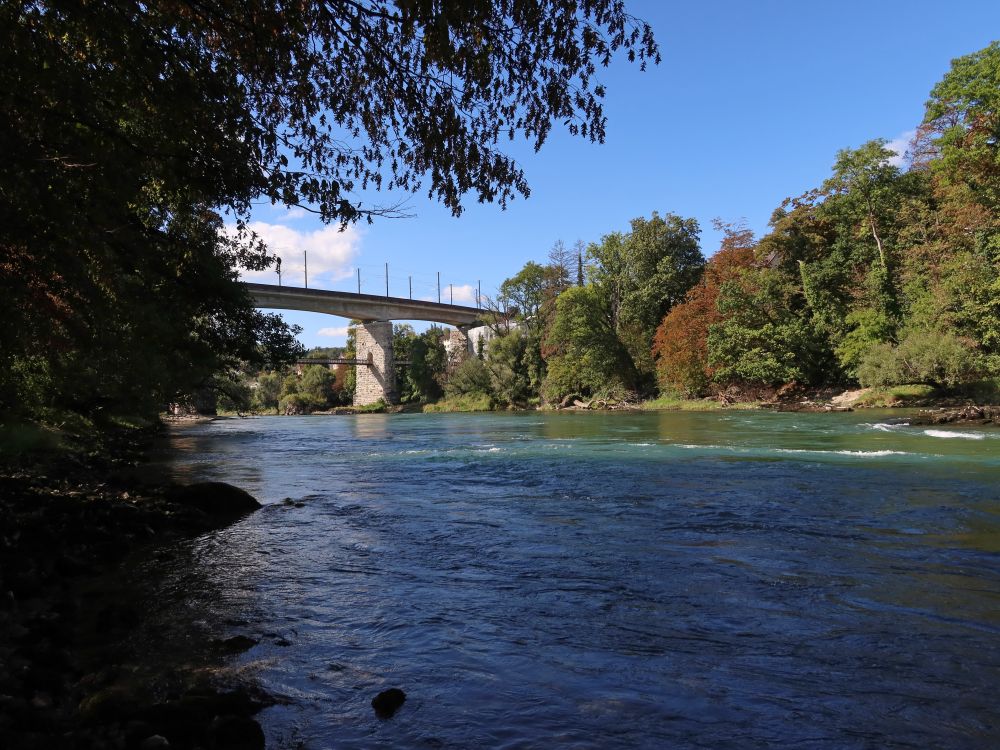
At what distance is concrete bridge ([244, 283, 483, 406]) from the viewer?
234 feet

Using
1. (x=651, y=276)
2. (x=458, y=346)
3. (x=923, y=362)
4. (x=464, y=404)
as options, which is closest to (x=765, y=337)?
(x=923, y=362)

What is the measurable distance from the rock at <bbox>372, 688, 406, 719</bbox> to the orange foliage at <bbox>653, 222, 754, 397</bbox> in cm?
4673

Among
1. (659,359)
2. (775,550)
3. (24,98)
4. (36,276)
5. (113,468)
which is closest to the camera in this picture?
(24,98)

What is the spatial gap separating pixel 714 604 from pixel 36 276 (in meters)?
7.58

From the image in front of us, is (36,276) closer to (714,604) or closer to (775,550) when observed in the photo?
(714,604)

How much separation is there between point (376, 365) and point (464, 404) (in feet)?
59.7

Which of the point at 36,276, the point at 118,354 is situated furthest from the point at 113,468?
the point at 36,276

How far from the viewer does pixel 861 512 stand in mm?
9680

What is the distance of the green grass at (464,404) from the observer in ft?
218

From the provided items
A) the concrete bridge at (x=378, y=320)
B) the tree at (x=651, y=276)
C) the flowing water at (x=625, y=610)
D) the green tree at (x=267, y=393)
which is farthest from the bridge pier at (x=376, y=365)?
the flowing water at (x=625, y=610)

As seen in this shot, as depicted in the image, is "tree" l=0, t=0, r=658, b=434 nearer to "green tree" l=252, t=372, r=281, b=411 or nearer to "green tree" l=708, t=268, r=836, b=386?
"green tree" l=708, t=268, r=836, b=386

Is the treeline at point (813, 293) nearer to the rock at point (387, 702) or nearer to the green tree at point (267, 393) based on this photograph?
the rock at point (387, 702)

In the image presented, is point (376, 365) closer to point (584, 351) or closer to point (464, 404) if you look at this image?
point (464, 404)

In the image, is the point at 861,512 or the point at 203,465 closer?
the point at 861,512
